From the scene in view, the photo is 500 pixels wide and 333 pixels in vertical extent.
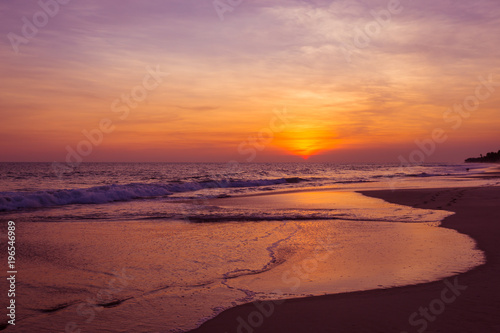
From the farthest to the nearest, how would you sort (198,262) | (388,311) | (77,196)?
1. (77,196)
2. (198,262)
3. (388,311)

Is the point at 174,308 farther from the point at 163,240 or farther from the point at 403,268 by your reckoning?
the point at 163,240

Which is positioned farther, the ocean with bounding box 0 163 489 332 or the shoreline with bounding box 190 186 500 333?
the ocean with bounding box 0 163 489 332

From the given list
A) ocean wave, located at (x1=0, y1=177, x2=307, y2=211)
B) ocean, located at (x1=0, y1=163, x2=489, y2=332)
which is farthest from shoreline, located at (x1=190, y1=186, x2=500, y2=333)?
ocean wave, located at (x1=0, y1=177, x2=307, y2=211)

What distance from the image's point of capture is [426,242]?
1091 centimetres

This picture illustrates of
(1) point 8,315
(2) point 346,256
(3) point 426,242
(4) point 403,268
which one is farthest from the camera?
(3) point 426,242

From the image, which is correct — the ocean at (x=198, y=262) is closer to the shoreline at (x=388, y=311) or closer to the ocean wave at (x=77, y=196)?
the shoreline at (x=388, y=311)

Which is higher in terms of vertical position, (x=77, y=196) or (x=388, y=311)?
(x=77, y=196)

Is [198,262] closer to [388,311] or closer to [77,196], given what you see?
[388,311]

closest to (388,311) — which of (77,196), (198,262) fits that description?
(198,262)

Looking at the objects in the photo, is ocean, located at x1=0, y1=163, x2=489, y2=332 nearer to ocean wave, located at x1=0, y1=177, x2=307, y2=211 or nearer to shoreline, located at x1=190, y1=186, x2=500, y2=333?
shoreline, located at x1=190, y1=186, x2=500, y2=333

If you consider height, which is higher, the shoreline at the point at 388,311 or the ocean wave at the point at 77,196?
the ocean wave at the point at 77,196

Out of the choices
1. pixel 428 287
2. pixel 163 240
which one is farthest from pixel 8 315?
pixel 428 287

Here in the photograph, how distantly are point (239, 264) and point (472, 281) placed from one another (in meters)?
4.68

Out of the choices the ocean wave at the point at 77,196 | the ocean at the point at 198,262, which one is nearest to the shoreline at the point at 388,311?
the ocean at the point at 198,262
